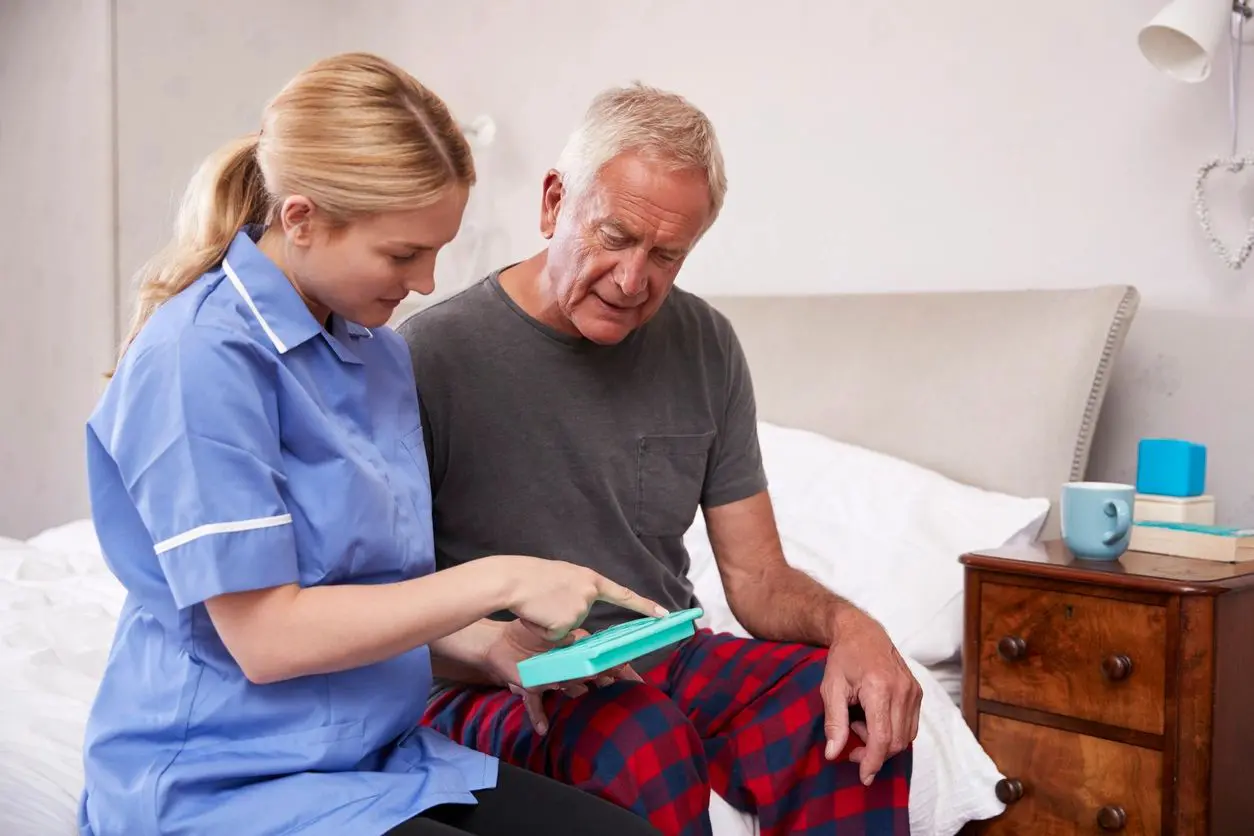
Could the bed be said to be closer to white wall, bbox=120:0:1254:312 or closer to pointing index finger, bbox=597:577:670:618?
white wall, bbox=120:0:1254:312

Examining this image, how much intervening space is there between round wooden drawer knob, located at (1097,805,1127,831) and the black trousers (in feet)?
2.40

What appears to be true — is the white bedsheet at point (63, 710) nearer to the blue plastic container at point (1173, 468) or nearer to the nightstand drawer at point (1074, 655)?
the nightstand drawer at point (1074, 655)

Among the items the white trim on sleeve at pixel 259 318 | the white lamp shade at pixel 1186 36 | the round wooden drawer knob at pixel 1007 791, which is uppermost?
the white lamp shade at pixel 1186 36

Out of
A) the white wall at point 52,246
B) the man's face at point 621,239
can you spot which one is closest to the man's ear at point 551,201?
the man's face at point 621,239

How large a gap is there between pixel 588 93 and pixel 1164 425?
61.0 inches

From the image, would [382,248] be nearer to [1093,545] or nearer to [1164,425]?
[1093,545]

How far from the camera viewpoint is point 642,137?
4.25 ft

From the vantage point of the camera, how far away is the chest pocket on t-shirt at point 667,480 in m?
1.43

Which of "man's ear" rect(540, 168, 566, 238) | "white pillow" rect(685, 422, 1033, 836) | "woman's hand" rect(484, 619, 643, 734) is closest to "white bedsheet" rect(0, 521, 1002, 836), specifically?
"white pillow" rect(685, 422, 1033, 836)

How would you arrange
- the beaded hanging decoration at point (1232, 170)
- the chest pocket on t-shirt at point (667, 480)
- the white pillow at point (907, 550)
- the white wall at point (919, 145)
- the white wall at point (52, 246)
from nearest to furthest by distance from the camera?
the chest pocket on t-shirt at point (667, 480)
the white pillow at point (907, 550)
the beaded hanging decoration at point (1232, 170)
the white wall at point (919, 145)
the white wall at point (52, 246)

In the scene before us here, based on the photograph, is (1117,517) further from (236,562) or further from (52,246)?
(52,246)

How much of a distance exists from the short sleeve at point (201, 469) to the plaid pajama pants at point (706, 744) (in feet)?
1.20

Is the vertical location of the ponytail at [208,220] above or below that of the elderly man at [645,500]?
above

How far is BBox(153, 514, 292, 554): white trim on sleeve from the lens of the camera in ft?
2.93
